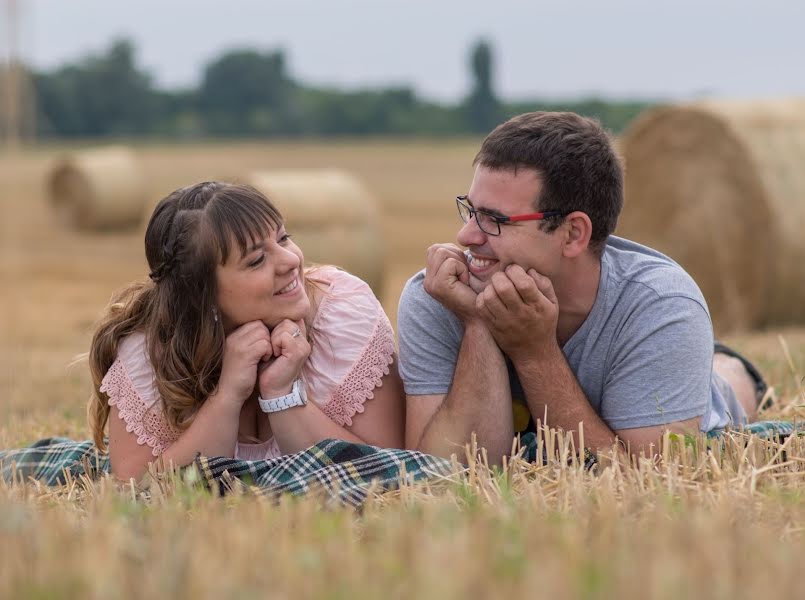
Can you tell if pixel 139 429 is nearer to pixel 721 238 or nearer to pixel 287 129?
pixel 721 238

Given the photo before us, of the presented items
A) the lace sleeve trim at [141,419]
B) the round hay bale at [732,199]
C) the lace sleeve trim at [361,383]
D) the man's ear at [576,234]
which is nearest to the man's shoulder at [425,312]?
the lace sleeve trim at [361,383]

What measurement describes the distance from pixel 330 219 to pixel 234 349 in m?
8.85

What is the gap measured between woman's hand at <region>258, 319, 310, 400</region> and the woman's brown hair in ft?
0.77

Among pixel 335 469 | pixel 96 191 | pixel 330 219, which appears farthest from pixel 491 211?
pixel 96 191

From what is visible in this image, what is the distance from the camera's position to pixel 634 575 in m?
2.30

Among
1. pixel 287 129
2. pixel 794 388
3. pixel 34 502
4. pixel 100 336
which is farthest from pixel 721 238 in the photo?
pixel 287 129

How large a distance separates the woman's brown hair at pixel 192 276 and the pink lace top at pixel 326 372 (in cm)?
8

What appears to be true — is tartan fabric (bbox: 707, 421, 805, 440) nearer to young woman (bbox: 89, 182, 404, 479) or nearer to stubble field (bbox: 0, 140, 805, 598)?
stubble field (bbox: 0, 140, 805, 598)

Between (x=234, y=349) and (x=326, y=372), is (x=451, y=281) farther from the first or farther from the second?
(x=234, y=349)

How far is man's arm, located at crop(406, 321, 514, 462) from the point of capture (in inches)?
172

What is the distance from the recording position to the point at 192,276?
4477mm

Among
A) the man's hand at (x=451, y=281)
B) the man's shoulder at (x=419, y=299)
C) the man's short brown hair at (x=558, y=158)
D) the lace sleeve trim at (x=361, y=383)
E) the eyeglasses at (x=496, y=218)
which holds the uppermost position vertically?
the man's short brown hair at (x=558, y=158)

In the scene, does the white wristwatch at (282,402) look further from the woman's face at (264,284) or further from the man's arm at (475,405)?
the man's arm at (475,405)

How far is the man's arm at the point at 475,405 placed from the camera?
4.38 meters
